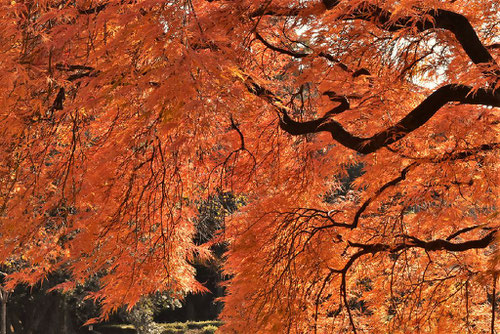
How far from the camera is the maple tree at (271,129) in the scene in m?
3.41

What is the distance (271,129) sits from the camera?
21.2ft

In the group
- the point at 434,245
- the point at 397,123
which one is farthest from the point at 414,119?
the point at 434,245

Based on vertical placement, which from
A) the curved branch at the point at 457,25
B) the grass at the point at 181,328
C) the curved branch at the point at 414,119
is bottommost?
the grass at the point at 181,328

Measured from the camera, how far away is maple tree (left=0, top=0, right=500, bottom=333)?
134 inches

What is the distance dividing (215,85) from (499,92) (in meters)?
1.81

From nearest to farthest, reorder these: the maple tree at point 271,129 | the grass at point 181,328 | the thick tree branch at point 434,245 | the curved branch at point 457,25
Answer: the maple tree at point 271,129 → the curved branch at point 457,25 → the thick tree branch at point 434,245 → the grass at point 181,328

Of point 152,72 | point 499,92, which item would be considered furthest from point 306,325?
point 152,72

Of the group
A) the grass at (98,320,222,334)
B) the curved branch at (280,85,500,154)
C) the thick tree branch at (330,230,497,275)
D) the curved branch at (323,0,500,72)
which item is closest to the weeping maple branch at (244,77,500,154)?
the curved branch at (280,85,500,154)

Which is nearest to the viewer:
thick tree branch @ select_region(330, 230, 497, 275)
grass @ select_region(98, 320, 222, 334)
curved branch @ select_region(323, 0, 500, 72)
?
curved branch @ select_region(323, 0, 500, 72)

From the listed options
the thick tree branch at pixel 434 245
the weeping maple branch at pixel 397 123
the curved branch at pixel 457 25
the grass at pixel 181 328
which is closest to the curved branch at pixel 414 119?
the weeping maple branch at pixel 397 123

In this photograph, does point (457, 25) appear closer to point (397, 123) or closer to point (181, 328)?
point (397, 123)

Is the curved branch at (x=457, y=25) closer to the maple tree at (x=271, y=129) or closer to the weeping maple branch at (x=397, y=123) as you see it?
the maple tree at (x=271, y=129)

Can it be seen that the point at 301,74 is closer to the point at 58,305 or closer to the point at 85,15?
the point at 85,15

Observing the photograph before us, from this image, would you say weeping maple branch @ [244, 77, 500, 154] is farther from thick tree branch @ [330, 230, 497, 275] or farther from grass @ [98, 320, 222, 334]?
grass @ [98, 320, 222, 334]
